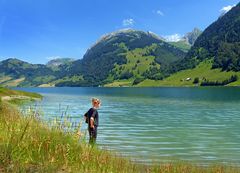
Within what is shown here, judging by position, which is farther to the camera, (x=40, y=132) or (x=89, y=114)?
(x=89, y=114)

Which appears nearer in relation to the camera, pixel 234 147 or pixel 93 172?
pixel 93 172

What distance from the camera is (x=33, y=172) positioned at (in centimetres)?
1038

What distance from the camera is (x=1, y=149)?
11.7 m

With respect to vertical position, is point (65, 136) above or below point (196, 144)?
above

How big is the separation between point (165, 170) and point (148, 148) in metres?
14.5

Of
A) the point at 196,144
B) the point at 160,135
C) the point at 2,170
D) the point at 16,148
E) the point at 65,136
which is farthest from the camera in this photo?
the point at 160,135

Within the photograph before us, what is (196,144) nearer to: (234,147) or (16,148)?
(234,147)

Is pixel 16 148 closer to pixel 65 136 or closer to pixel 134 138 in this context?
pixel 65 136

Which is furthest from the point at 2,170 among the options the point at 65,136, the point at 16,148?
the point at 65,136

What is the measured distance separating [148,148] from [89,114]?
10.7 meters

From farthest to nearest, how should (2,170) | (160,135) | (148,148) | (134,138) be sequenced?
1. (160,135)
2. (134,138)
3. (148,148)
4. (2,170)

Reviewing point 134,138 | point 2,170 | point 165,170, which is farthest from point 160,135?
point 2,170

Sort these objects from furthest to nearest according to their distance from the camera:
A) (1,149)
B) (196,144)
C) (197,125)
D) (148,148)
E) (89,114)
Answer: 1. (197,125)
2. (196,144)
3. (148,148)
4. (89,114)
5. (1,149)

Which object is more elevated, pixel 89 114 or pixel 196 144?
pixel 89 114
